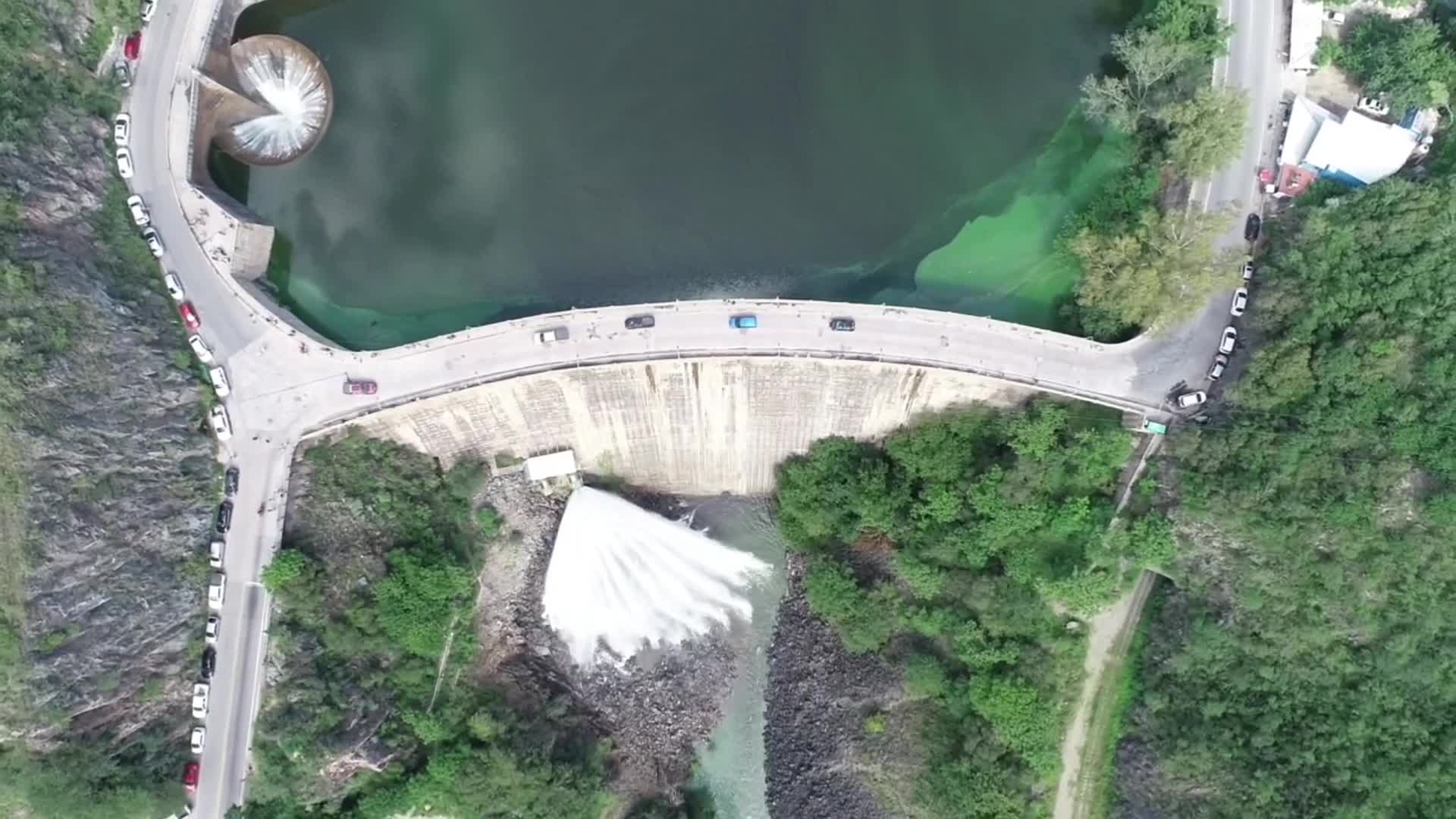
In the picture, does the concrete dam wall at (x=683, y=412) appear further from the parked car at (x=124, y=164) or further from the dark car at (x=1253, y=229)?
the parked car at (x=124, y=164)

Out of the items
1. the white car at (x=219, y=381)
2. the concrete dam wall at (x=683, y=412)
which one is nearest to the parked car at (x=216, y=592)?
the white car at (x=219, y=381)

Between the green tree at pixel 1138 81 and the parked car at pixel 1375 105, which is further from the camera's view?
the parked car at pixel 1375 105

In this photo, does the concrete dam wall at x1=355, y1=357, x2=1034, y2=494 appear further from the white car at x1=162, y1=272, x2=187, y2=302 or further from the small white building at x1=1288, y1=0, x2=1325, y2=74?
the small white building at x1=1288, y1=0, x2=1325, y2=74

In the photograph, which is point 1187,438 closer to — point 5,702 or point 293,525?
point 293,525

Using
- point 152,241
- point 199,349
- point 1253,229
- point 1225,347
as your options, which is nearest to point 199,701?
point 199,349

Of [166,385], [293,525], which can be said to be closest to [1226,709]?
[293,525]
